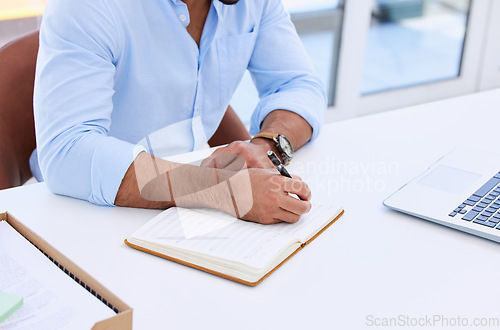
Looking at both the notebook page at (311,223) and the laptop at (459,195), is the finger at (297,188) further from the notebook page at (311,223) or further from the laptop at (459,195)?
A: the laptop at (459,195)

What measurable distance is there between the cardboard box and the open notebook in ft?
0.43

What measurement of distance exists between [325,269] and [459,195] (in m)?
0.33

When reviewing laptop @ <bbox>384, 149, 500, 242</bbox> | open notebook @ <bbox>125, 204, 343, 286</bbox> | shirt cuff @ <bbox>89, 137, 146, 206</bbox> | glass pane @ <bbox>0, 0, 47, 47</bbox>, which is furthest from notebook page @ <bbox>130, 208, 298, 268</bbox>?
glass pane @ <bbox>0, 0, 47, 47</bbox>

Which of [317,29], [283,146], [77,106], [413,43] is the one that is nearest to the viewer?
[77,106]

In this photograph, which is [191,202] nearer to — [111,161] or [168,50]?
[111,161]

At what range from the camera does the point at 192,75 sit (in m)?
1.29

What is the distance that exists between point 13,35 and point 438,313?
1.82 m

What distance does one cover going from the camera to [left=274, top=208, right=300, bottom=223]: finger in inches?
35.5

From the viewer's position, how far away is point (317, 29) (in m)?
3.38

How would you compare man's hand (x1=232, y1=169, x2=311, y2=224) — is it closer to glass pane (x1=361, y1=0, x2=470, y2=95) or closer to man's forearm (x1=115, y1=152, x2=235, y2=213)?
man's forearm (x1=115, y1=152, x2=235, y2=213)

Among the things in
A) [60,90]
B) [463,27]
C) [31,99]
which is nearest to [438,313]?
[60,90]

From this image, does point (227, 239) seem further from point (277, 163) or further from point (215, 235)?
point (277, 163)

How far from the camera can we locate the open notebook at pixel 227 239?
78 centimetres

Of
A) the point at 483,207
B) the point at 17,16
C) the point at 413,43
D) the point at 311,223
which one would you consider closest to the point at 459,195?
the point at 483,207
